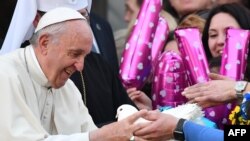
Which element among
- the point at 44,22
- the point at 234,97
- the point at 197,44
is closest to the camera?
the point at 44,22

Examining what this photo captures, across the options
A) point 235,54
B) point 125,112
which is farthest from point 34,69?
point 235,54

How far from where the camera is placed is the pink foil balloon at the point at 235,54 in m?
4.90

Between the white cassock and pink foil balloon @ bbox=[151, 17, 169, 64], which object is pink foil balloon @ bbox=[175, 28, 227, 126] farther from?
the white cassock

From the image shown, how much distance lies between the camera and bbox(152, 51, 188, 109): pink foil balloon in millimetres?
4930

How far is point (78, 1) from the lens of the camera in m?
4.87

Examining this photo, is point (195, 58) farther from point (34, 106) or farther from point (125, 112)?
point (34, 106)

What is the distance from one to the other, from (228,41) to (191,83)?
333 mm

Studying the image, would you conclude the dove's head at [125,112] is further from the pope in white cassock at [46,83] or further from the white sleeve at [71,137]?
the white sleeve at [71,137]

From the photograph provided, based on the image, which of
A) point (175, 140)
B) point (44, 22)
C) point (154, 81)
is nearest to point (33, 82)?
point (44, 22)

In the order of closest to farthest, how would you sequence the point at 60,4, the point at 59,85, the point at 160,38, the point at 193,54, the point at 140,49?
the point at 59,85
the point at 60,4
the point at 193,54
the point at 140,49
the point at 160,38

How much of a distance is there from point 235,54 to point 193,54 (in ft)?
0.82

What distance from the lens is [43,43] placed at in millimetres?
4027

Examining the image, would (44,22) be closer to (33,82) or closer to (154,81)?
(33,82)

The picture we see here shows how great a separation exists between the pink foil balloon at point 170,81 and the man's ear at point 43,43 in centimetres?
111
